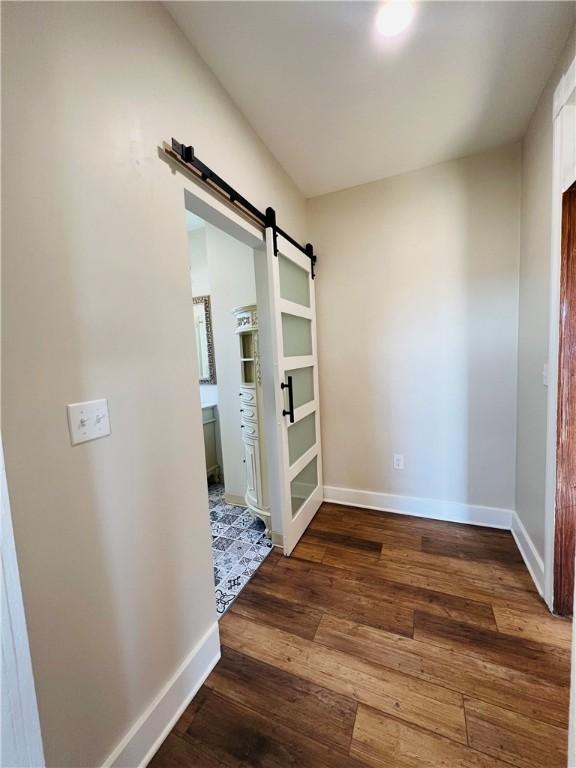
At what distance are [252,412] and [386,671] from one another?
5.47 ft

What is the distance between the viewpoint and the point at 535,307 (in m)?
1.72

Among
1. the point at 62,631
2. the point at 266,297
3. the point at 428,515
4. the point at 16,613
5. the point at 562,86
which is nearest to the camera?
the point at 16,613

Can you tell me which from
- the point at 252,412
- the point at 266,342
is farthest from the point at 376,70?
the point at 252,412

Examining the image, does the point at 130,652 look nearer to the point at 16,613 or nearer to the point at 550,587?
the point at 16,613

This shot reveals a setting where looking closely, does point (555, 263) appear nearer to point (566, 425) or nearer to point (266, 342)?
point (566, 425)

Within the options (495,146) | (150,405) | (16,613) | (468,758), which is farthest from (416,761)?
(495,146)

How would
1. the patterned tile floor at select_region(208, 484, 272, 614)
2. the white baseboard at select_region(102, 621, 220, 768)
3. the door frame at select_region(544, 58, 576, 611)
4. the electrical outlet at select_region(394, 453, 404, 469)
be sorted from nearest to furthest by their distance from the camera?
the white baseboard at select_region(102, 621, 220, 768) < the door frame at select_region(544, 58, 576, 611) < the patterned tile floor at select_region(208, 484, 272, 614) < the electrical outlet at select_region(394, 453, 404, 469)

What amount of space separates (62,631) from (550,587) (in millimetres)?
2145

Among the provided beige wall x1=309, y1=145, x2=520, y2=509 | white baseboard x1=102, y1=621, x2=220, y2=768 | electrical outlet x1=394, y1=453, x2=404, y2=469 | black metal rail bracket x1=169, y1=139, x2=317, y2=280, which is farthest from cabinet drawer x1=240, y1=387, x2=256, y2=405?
white baseboard x1=102, y1=621, x2=220, y2=768

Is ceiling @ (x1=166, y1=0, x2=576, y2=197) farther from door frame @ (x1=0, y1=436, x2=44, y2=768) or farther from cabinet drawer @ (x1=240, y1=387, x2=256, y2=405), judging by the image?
door frame @ (x1=0, y1=436, x2=44, y2=768)

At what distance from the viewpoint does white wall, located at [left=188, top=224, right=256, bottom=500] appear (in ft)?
8.16

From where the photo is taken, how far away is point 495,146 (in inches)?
79.0

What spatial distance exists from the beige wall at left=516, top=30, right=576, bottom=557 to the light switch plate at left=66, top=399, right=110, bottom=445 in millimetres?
2062

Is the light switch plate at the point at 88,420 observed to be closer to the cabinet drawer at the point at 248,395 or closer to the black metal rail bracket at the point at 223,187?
the black metal rail bracket at the point at 223,187
